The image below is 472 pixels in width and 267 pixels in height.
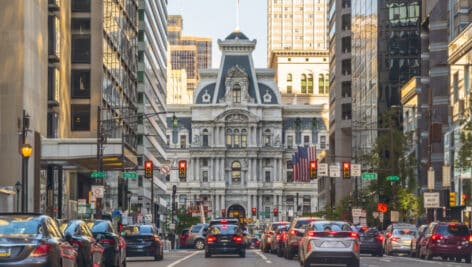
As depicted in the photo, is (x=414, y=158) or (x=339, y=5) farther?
(x=339, y=5)

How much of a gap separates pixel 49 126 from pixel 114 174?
20166 mm

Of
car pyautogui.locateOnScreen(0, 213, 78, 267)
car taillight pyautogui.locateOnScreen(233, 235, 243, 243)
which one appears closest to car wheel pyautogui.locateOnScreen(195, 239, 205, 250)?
car taillight pyautogui.locateOnScreen(233, 235, 243, 243)

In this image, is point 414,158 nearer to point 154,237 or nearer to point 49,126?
point 49,126

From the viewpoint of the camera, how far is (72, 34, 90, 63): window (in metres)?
89.1

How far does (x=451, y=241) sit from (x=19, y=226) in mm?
33666

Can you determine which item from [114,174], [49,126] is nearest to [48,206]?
[49,126]

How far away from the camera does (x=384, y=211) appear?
88.3m

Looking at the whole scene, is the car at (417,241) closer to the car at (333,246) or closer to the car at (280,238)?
the car at (280,238)

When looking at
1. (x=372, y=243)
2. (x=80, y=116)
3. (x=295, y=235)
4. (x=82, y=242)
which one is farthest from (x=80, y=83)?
(x=82, y=242)

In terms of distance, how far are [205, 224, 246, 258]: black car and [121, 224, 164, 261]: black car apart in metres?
5.25

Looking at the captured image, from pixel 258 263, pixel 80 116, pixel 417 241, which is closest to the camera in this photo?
pixel 258 263

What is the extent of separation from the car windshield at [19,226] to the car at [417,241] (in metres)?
36.3

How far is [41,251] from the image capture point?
71.9 ft

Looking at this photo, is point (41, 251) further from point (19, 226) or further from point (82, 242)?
point (82, 242)
